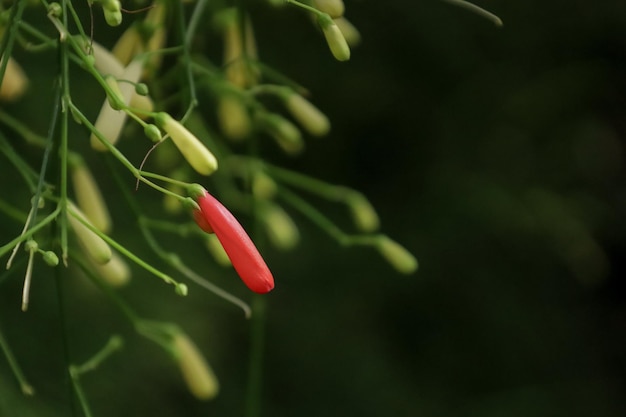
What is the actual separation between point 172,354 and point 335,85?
37.5 inches

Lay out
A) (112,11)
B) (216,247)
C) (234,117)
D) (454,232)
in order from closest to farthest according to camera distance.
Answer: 1. (112,11)
2. (216,247)
3. (234,117)
4. (454,232)

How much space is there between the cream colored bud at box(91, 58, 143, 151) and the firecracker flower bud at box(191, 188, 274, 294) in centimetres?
6

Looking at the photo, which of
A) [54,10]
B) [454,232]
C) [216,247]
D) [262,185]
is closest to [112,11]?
[54,10]

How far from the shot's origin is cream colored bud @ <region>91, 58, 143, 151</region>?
0.50 m

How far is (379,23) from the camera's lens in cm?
144

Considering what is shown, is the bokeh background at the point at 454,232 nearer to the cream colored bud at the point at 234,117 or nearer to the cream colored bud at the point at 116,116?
the cream colored bud at the point at 234,117

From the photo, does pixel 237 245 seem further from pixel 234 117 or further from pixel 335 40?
pixel 234 117

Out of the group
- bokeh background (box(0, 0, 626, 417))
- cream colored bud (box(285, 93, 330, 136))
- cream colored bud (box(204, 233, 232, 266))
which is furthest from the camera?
bokeh background (box(0, 0, 626, 417))

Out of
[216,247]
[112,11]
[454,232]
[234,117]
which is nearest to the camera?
[112,11]

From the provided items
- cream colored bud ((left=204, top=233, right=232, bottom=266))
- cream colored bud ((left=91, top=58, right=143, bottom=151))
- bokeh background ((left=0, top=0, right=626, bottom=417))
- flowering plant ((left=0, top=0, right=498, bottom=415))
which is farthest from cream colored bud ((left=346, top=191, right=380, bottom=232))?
bokeh background ((left=0, top=0, right=626, bottom=417))

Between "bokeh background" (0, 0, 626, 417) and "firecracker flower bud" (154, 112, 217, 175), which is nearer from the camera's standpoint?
"firecracker flower bud" (154, 112, 217, 175)

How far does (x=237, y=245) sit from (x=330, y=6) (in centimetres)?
13

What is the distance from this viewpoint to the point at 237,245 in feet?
1.48

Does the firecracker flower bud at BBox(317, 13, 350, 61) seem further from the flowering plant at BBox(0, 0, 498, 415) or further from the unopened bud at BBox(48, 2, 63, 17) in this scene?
the unopened bud at BBox(48, 2, 63, 17)
